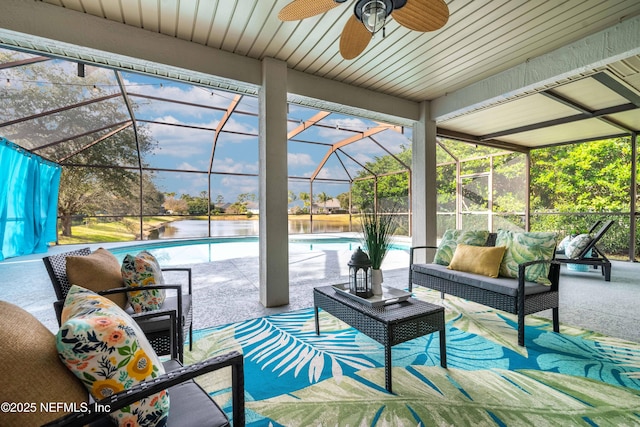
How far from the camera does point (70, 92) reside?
9.02 m

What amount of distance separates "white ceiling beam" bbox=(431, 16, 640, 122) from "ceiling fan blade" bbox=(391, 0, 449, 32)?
78.9 inches

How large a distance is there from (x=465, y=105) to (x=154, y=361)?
15.0ft

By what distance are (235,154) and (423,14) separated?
35.2 feet

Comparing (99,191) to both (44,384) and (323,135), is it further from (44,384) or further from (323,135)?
(44,384)

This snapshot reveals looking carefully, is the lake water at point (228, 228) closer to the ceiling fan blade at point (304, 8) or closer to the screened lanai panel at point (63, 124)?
the screened lanai panel at point (63, 124)

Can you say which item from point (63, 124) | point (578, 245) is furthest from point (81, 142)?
point (578, 245)

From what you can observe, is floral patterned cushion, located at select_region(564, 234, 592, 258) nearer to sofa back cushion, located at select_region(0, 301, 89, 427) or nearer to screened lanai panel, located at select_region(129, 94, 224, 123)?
sofa back cushion, located at select_region(0, 301, 89, 427)

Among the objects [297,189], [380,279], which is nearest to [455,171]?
[297,189]

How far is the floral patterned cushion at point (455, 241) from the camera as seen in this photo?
3.23m

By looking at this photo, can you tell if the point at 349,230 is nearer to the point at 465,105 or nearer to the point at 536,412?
the point at 465,105

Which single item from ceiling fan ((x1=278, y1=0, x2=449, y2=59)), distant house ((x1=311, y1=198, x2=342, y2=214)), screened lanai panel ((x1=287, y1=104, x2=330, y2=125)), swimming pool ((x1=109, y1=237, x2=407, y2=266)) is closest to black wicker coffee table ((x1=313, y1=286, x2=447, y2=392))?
ceiling fan ((x1=278, y1=0, x2=449, y2=59))

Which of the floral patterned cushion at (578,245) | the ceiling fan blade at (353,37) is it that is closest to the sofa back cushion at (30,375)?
the ceiling fan blade at (353,37)

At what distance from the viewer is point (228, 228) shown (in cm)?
1141

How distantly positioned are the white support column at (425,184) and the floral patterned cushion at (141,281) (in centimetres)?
381
